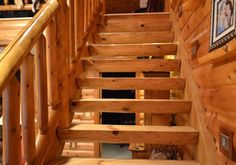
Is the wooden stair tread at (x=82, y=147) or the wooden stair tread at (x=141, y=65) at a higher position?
the wooden stair tread at (x=141, y=65)

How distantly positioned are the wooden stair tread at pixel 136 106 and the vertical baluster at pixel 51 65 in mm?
338

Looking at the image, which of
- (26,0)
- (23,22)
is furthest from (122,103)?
(26,0)

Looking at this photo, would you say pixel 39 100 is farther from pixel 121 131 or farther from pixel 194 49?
pixel 194 49

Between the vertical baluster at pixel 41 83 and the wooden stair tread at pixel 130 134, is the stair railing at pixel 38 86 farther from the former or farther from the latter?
the wooden stair tread at pixel 130 134

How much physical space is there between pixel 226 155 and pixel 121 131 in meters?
0.70

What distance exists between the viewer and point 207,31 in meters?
1.49

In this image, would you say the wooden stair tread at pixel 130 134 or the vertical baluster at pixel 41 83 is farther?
the wooden stair tread at pixel 130 134

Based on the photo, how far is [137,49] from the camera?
2.69 m

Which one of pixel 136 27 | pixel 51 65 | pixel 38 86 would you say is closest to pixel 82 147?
pixel 136 27

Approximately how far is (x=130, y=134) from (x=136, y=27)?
2.05 metres

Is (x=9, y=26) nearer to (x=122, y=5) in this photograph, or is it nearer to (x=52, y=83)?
(x=52, y=83)

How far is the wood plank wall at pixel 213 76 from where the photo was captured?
3.70ft

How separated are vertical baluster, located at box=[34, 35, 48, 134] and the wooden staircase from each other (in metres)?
0.26

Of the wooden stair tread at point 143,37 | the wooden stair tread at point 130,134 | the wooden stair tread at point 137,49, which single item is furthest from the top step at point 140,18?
the wooden stair tread at point 130,134
